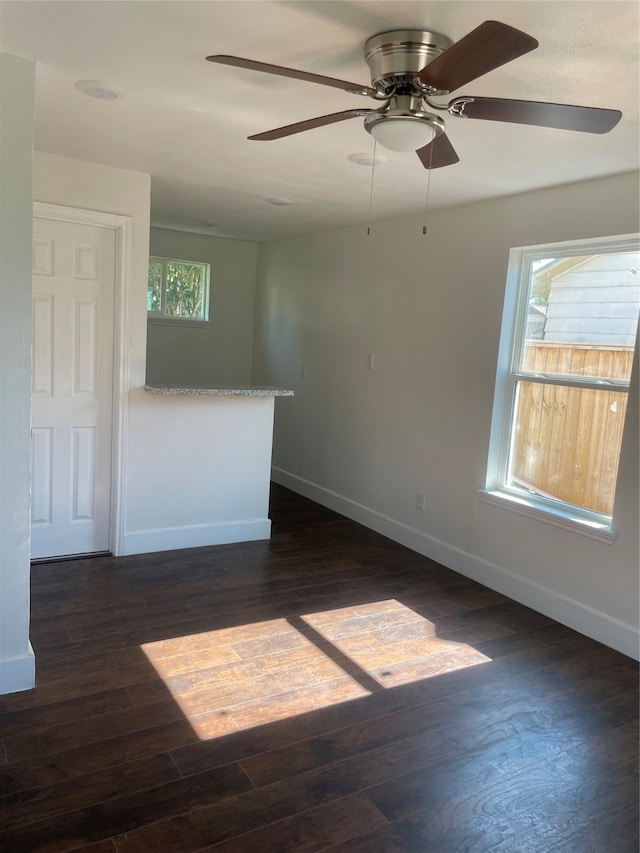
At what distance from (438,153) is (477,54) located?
0.73 metres

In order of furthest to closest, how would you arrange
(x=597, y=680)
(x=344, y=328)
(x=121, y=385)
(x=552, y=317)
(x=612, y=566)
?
(x=344, y=328), (x=121, y=385), (x=552, y=317), (x=612, y=566), (x=597, y=680)

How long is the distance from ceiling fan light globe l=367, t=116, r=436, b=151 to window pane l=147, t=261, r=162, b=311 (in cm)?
410

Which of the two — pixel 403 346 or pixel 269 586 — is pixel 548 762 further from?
pixel 403 346

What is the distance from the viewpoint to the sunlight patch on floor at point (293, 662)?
93.9 inches

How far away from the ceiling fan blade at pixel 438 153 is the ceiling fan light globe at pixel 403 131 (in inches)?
4.7

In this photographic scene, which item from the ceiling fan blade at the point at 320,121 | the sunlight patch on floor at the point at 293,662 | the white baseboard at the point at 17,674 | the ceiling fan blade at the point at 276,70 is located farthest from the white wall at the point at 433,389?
the white baseboard at the point at 17,674

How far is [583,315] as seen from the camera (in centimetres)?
325

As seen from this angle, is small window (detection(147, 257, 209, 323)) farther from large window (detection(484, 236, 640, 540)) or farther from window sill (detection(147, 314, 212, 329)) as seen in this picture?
large window (detection(484, 236, 640, 540))

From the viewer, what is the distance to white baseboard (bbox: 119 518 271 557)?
3893mm

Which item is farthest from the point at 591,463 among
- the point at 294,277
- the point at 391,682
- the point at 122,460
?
the point at 294,277

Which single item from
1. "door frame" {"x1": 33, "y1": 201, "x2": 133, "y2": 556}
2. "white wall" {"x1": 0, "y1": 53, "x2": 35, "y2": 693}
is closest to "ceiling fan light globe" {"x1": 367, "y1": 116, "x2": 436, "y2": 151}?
"white wall" {"x1": 0, "y1": 53, "x2": 35, "y2": 693}

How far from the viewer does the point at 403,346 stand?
172 inches

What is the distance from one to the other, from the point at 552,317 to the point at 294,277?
8.95ft

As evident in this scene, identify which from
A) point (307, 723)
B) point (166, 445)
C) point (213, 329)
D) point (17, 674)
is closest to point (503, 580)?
point (307, 723)
